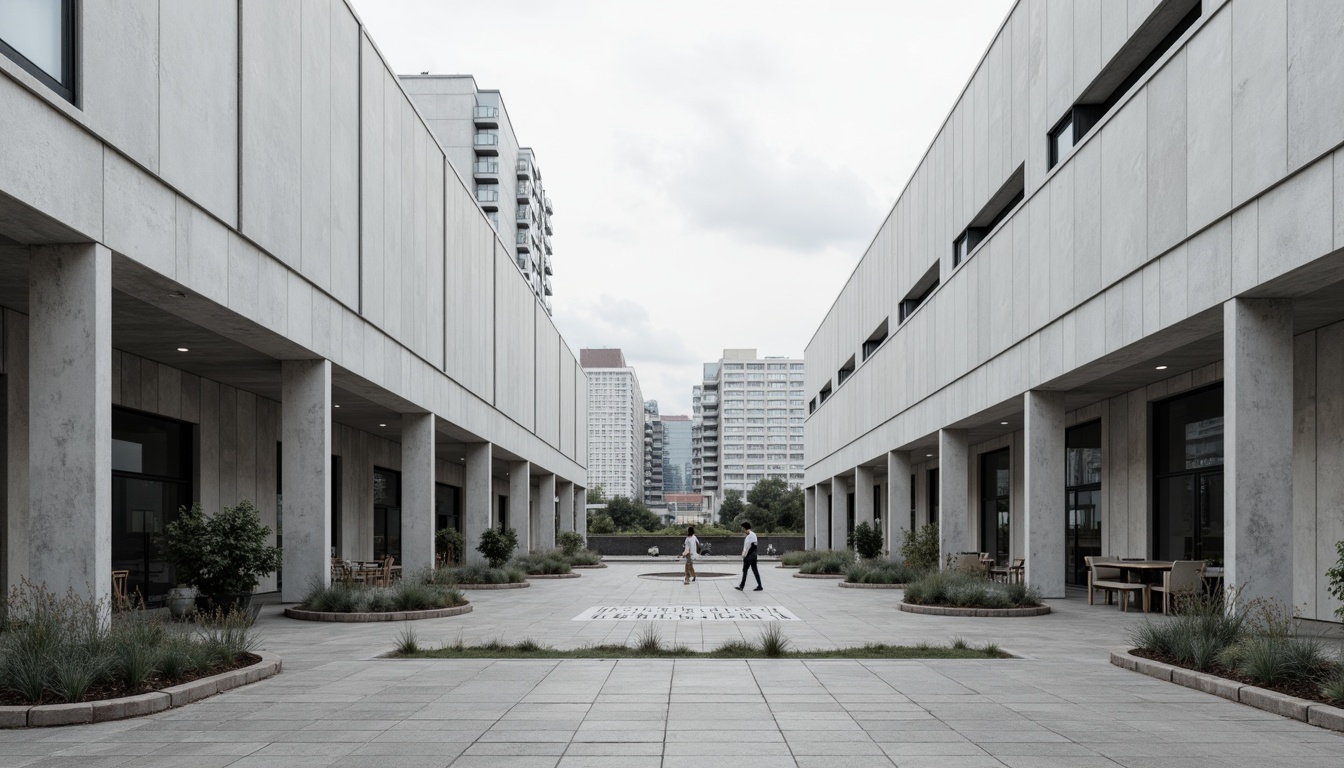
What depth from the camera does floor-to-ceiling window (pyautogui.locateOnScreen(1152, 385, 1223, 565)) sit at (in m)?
19.9

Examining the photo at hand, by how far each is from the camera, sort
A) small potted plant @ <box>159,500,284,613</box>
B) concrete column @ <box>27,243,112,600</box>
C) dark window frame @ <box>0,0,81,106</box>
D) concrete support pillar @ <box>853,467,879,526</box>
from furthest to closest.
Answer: concrete support pillar @ <box>853,467,879,526</box> < small potted plant @ <box>159,500,284,613</box> < concrete column @ <box>27,243,112,600</box> < dark window frame @ <box>0,0,81,106</box>

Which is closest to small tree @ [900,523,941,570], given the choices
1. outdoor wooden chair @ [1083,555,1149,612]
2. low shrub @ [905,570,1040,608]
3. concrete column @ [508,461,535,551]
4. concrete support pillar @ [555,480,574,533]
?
outdoor wooden chair @ [1083,555,1149,612]

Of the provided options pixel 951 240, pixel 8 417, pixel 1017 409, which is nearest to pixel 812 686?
pixel 8 417

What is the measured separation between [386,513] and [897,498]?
700 inches

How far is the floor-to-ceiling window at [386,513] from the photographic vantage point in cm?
3600

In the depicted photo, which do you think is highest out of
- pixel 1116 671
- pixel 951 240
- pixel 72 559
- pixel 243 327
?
pixel 951 240

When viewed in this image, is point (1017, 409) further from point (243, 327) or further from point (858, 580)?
point (243, 327)

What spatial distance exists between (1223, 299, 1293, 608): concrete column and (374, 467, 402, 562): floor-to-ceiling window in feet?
90.7

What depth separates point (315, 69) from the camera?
18828mm

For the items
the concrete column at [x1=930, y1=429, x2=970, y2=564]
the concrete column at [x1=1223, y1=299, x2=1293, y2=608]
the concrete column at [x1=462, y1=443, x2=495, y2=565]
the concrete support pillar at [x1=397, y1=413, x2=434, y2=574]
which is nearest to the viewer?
the concrete column at [x1=1223, y1=299, x2=1293, y2=608]

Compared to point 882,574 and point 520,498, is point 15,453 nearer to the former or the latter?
point 882,574

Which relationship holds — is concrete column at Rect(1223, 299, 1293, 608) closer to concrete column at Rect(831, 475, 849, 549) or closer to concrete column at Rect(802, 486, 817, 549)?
concrete column at Rect(831, 475, 849, 549)

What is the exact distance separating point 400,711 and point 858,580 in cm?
1998

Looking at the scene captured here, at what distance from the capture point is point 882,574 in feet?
89.7
